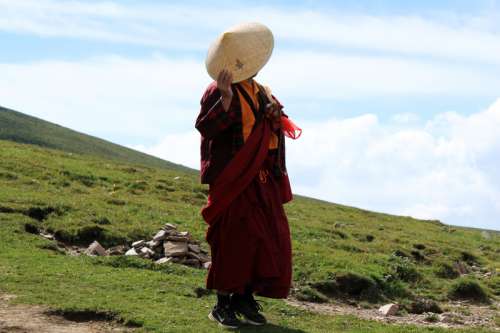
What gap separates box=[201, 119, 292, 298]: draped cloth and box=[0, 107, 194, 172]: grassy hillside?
7874 centimetres

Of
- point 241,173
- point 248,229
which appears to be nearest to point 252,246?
point 248,229

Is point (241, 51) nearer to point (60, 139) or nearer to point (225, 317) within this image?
point (225, 317)

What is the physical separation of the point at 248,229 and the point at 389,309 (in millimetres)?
4825

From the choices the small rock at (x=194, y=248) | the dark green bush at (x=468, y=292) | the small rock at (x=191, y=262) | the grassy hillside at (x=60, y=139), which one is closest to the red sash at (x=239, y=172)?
the small rock at (x=191, y=262)

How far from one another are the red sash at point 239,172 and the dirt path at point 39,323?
167 cm

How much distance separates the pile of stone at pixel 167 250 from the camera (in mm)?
12727

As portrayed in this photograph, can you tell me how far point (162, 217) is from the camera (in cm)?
1644

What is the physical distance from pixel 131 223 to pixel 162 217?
4.66 ft

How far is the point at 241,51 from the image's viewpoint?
308 inches

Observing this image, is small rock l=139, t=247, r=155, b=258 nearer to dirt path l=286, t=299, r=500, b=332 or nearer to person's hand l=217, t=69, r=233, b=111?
dirt path l=286, t=299, r=500, b=332

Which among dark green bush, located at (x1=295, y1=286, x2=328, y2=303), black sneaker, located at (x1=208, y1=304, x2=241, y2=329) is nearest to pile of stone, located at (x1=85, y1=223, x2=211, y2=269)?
dark green bush, located at (x1=295, y1=286, x2=328, y2=303)

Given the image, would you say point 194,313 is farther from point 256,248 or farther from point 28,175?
point 28,175

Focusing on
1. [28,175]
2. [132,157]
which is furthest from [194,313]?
[132,157]

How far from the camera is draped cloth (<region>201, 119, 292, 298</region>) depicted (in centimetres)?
792
